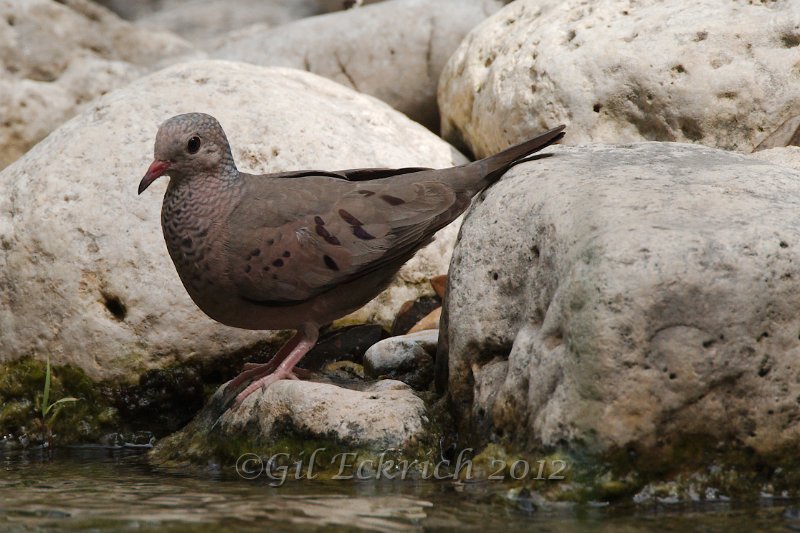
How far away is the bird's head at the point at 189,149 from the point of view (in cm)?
534

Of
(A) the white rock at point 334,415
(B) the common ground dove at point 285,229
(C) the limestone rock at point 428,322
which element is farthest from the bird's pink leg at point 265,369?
(C) the limestone rock at point 428,322

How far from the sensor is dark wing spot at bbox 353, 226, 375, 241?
541 centimetres

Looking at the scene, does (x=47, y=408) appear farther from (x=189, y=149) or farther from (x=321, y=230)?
(x=321, y=230)

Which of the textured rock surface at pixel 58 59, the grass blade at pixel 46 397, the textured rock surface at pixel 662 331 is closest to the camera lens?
the textured rock surface at pixel 662 331

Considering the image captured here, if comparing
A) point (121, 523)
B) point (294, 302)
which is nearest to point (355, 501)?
point (121, 523)

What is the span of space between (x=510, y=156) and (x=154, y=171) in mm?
1736

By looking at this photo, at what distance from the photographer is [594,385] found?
4.03m

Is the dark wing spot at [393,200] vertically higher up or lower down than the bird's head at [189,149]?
lower down

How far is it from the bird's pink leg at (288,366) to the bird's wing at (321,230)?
0.25 meters

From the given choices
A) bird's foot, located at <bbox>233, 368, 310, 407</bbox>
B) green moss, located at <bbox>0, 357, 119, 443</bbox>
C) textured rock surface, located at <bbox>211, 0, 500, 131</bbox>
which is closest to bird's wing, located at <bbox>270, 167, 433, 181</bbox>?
bird's foot, located at <bbox>233, 368, 310, 407</bbox>

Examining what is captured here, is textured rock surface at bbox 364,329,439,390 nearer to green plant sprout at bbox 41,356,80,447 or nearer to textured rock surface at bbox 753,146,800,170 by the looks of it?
green plant sprout at bbox 41,356,80,447

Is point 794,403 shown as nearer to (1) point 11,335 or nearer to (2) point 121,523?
(2) point 121,523

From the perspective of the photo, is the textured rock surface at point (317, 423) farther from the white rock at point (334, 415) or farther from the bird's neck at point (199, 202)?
the bird's neck at point (199, 202)

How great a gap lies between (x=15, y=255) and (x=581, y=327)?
352 cm
